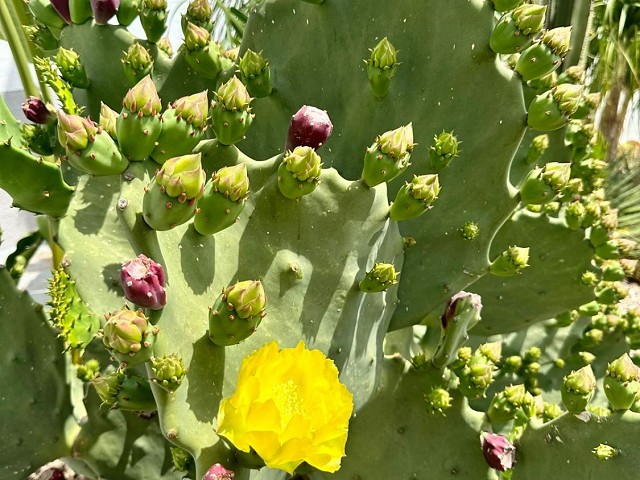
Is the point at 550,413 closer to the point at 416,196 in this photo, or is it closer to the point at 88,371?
the point at 416,196

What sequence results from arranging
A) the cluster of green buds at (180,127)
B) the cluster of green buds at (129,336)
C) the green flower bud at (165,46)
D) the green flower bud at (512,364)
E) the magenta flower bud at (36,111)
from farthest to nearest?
the green flower bud at (512,364), the green flower bud at (165,46), the magenta flower bud at (36,111), the cluster of green buds at (180,127), the cluster of green buds at (129,336)

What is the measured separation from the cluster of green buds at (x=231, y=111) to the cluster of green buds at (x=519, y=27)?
0.31 m

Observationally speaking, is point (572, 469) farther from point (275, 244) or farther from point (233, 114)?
point (233, 114)

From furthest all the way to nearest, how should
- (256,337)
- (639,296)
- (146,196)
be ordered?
(639,296), (256,337), (146,196)

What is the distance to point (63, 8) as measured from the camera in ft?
2.73

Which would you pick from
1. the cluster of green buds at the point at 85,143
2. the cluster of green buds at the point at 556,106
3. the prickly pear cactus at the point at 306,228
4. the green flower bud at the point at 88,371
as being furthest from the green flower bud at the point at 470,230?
the green flower bud at the point at 88,371

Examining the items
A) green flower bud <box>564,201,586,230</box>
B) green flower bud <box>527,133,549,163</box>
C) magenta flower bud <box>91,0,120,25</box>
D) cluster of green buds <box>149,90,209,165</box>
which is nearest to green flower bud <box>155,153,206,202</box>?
cluster of green buds <box>149,90,209,165</box>

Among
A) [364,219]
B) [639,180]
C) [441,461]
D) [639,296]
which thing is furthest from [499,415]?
[639,180]

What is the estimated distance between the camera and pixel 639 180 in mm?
4652

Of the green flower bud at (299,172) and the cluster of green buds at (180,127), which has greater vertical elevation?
the cluster of green buds at (180,127)

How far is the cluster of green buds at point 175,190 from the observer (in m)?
0.46

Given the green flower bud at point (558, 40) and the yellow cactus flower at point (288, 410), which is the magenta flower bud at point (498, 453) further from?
the green flower bud at point (558, 40)

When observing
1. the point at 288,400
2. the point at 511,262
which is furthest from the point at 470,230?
the point at 288,400

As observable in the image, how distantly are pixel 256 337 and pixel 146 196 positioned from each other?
0.19 m
